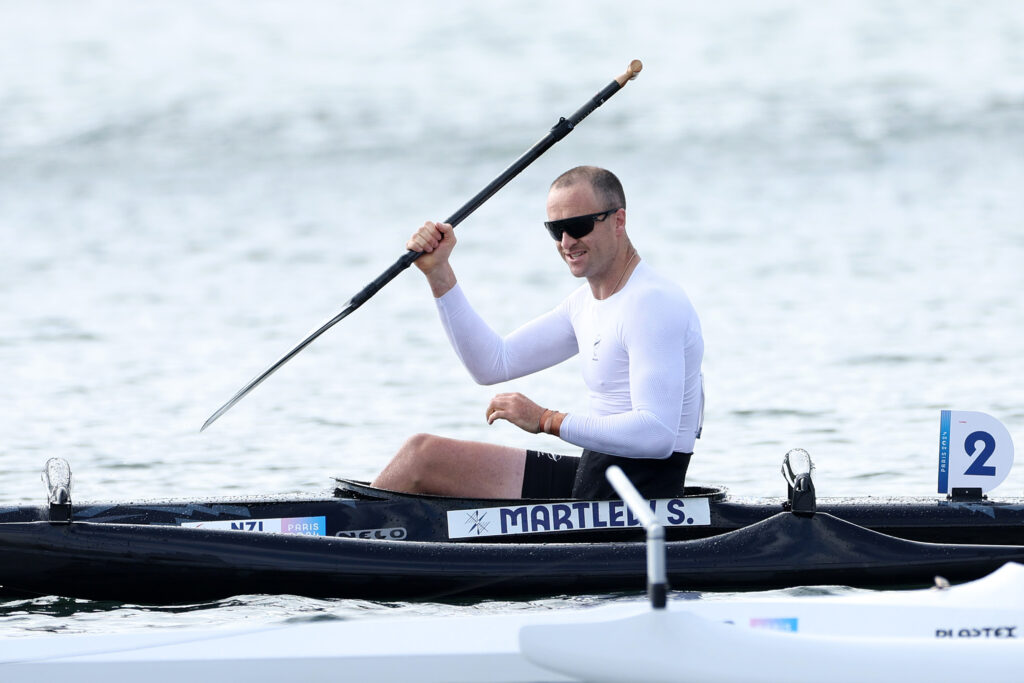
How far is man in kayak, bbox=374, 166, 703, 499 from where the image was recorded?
4699 millimetres

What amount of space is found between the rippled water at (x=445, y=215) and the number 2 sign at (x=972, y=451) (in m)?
1.45

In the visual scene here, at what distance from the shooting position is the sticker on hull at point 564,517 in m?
4.89

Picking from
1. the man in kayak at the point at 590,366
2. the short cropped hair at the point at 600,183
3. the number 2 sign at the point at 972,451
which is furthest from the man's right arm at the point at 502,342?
the number 2 sign at the point at 972,451

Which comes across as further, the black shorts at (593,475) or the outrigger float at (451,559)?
the black shorts at (593,475)

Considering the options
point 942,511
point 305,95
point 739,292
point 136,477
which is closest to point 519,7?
point 305,95

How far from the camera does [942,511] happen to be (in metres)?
5.12

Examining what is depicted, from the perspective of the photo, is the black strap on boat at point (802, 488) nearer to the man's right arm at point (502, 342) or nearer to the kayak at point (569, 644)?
the kayak at point (569, 644)

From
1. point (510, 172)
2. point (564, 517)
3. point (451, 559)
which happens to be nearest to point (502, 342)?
point (510, 172)

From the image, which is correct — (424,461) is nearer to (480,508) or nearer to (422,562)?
(480,508)

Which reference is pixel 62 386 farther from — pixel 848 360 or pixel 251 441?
pixel 848 360

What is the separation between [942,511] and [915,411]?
3833 millimetres

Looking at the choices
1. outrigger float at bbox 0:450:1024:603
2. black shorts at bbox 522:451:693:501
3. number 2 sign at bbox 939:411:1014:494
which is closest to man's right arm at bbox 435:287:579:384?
black shorts at bbox 522:451:693:501

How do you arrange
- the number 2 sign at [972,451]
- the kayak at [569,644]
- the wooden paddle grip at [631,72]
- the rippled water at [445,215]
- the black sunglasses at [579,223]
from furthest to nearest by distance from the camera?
the rippled water at [445,215]
the wooden paddle grip at [631,72]
the number 2 sign at [972,451]
the black sunglasses at [579,223]
the kayak at [569,644]

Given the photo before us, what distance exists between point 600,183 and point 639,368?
0.58 metres
